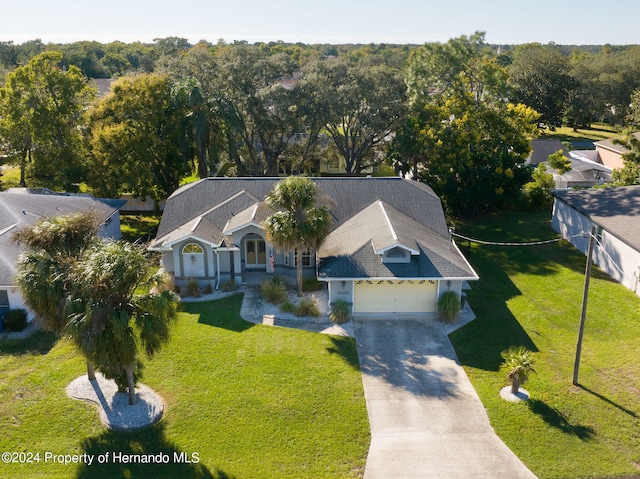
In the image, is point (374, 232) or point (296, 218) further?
point (374, 232)

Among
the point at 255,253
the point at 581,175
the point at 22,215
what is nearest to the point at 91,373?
the point at 255,253

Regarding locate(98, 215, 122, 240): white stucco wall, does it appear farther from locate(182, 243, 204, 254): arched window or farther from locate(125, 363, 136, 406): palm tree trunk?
locate(125, 363, 136, 406): palm tree trunk

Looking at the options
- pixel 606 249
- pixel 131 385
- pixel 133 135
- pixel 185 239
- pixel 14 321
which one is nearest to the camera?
pixel 131 385

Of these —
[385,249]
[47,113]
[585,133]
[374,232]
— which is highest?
[47,113]

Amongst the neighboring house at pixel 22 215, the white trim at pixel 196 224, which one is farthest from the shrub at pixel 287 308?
the neighboring house at pixel 22 215

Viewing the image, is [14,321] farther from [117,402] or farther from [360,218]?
[360,218]

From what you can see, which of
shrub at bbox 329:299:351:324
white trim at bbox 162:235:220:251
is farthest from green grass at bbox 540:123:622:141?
white trim at bbox 162:235:220:251
